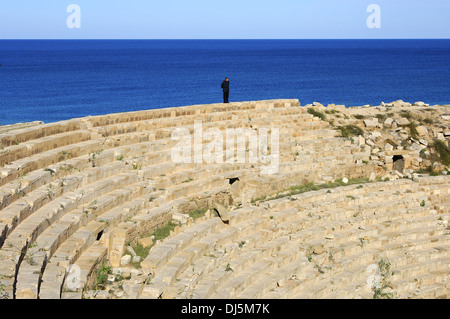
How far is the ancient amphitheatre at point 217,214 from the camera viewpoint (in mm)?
12078

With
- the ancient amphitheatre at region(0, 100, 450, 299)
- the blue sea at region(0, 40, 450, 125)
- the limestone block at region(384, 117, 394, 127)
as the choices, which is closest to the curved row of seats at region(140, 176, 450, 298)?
the ancient amphitheatre at region(0, 100, 450, 299)

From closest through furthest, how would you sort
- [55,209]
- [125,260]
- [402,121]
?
[55,209] < [125,260] < [402,121]

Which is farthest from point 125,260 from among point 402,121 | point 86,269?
point 402,121

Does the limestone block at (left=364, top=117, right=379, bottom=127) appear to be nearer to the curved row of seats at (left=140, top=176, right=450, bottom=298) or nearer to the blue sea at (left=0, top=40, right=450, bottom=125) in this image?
the curved row of seats at (left=140, top=176, right=450, bottom=298)

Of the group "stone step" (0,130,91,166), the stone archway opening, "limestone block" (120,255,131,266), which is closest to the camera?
"limestone block" (120,255,131,266)

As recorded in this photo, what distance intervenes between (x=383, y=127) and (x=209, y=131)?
8.98 meters

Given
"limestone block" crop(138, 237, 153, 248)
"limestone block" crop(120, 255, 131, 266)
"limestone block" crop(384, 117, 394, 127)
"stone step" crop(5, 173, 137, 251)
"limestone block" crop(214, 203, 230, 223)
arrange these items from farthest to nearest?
1. "limestone block" crop(384, 117, 394, 127)
2. "limestone block" crop(214, 203, 230, 223)
3. "limestone block" crop(138, 237, 153, 248)
4. "limestone block" crop(120, 255, 131, 266)
5. "stone step" crop(5, 173, 137, 251)

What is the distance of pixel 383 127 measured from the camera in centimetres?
2586

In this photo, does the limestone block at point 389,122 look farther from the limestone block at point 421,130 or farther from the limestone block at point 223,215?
the limestone block at point 223,215

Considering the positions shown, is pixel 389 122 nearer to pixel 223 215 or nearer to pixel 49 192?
pixel 223 215

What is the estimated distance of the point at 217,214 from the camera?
16484 mm

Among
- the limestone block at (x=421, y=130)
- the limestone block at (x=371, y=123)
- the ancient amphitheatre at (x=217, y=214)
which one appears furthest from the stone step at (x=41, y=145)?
the limestone block at (x=421, y=130)

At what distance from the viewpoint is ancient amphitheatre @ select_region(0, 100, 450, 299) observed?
39.6ft
